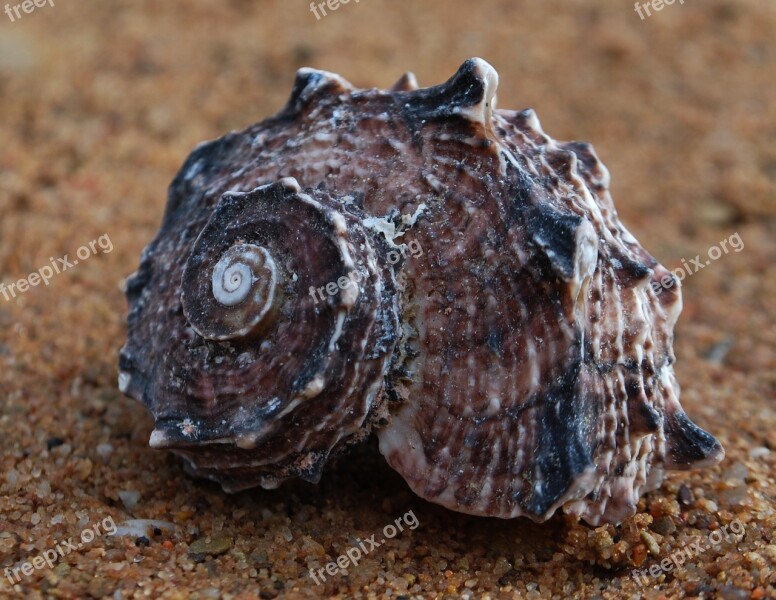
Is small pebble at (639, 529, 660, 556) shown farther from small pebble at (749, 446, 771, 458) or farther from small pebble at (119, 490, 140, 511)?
small pebble at (119, 490, 140, 511)

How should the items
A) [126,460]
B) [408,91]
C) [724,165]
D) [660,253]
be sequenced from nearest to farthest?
1. [408,91]
2. [126,460]
3. [660,253]
4. [724,165]

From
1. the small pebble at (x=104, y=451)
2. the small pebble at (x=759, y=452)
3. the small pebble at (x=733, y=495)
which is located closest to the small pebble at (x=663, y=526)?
the small pebble at (x=733, y=495)

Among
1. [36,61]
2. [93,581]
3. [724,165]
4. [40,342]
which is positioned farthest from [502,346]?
[36,61]

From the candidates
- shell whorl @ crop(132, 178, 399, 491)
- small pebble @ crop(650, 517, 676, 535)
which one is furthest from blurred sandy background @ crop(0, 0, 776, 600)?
shell whorl @ crop(132, 178, 399, 491)

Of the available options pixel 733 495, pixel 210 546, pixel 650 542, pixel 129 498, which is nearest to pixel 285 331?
pixel 210 546

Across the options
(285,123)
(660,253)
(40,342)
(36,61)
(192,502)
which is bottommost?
(660,253)

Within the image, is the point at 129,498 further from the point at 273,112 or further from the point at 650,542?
the point at 273,112

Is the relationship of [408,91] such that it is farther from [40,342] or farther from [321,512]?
[40,342]
